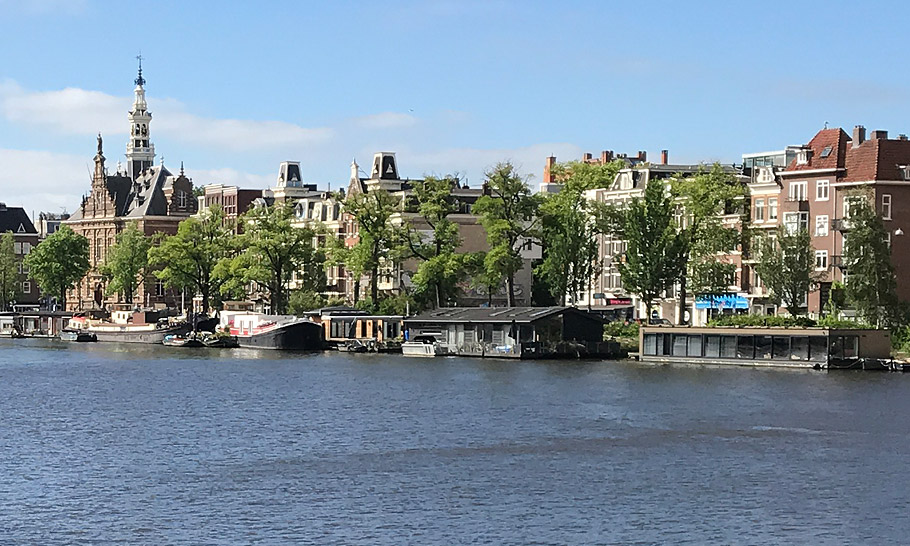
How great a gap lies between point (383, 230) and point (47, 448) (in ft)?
226

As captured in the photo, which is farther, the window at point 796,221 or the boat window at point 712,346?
the window at point 796,221

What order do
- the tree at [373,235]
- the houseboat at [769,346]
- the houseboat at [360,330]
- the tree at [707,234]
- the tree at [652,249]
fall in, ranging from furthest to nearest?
the tree at [373,235] → the houseboat at [360,330] → the tree at [652,249] → the tree at [707,234] → the houseboat at [769,346]

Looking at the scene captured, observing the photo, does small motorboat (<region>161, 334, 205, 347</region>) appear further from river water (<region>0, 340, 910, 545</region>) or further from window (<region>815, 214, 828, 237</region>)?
window (<region>815, 214, 828, 237</region>)

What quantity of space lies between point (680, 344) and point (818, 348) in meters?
10.7

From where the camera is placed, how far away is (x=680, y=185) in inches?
4653

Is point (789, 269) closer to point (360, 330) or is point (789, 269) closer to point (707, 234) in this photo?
point (707, 234)

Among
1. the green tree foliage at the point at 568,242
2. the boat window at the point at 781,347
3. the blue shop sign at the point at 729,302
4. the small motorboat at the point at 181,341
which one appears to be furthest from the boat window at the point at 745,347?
the small motorboat at the point at 181,341

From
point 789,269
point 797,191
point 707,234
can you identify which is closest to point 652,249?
point 707,234

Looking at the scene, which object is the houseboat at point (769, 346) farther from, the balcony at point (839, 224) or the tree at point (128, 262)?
the tree at point (128, 262)

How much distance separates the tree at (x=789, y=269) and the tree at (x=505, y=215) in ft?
70.0

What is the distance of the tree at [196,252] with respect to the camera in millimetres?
153000

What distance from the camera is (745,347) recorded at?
102 m

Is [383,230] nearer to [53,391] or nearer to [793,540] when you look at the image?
[53,391]

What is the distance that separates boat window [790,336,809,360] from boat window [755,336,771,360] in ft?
5.45
